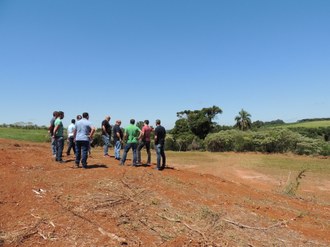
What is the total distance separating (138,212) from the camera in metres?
6.70

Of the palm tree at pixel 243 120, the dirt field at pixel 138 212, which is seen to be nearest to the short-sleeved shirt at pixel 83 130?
the dirt field at pixel 138 212

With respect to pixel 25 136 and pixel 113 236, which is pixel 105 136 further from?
pixel 25 136

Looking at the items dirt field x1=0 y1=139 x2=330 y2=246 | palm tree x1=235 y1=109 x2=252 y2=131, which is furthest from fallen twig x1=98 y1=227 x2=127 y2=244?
palm tree x1=235 y1=109 x2=252 y2=131

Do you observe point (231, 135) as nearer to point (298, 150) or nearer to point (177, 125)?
point (298, 150)

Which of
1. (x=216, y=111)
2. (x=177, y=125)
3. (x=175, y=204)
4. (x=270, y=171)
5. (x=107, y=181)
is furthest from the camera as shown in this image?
(x=216, y=111)

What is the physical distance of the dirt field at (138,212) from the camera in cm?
562

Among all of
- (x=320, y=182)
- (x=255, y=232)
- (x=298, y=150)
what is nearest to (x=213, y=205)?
(x=255, y=232)

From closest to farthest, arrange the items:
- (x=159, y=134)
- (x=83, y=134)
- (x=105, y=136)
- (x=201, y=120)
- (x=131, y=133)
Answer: (x=83, y=134)
(x=131, y=133)
(x=159, y=134)
(x=105, y=136)
(x=201, y=120)

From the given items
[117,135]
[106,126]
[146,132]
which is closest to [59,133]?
[106,126]

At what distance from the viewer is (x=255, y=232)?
6418 millimetres

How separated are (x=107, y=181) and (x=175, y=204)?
84.3 inches

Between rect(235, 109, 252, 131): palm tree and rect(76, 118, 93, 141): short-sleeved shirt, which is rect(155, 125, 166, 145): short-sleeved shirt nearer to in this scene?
rect(76, 118, 93, 141): short-sleeved shirt

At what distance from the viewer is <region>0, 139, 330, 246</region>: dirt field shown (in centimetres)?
562

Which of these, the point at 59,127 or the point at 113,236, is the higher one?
the point at 59,127
